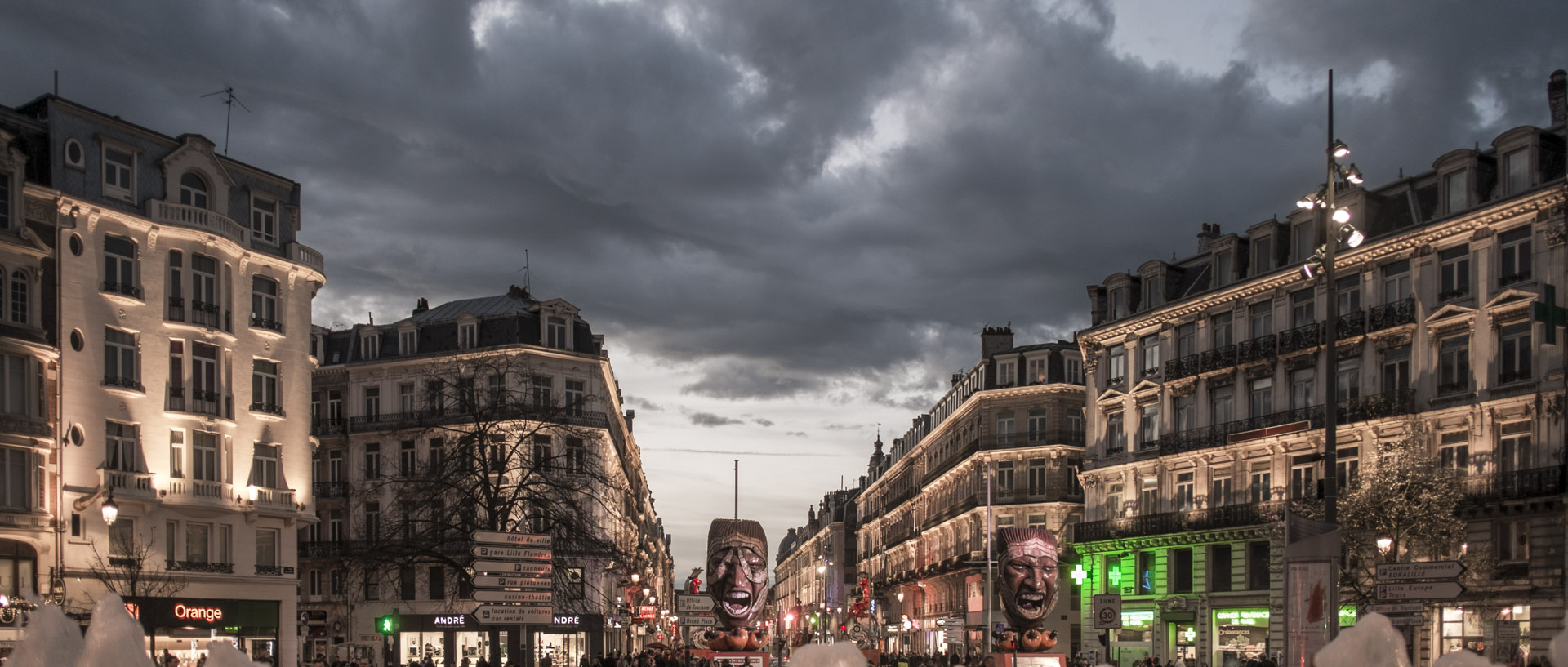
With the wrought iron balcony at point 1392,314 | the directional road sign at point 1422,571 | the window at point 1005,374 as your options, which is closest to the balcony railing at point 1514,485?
the wrought iron balcony at point 1392,314

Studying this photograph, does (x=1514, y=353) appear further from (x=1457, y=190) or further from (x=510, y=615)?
A: (x=510, y=615)

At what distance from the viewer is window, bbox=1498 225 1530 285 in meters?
38.3

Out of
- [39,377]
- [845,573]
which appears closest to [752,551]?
[39,377]

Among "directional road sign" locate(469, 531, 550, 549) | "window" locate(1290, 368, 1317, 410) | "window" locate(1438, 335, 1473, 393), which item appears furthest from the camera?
"window" locate(1290, 368, 1317, 410)

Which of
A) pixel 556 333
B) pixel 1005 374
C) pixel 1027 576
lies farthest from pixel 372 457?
pixel 1027 576

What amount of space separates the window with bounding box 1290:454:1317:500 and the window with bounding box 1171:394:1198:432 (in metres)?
5.12

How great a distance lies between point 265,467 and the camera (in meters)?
39.2

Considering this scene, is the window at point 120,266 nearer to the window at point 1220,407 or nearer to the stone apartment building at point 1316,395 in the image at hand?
the stone apartment building at point 1316,395

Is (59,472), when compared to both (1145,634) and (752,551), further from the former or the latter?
(1145,634)

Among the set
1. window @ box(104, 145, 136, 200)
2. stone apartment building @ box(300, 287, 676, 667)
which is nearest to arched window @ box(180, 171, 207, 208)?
window @ box(104, 145, 136, 200)

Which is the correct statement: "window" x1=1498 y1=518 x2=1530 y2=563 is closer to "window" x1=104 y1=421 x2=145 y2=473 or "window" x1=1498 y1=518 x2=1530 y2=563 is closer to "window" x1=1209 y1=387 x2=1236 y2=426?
"window" x1=1209 y1=387 x2=1236 y2=426

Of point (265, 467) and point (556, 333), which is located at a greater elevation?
point (556, 333)

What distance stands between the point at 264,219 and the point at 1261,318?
106ft

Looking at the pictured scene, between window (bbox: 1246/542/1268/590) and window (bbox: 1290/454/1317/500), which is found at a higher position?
window (bbox: 1290/454/1317/500)
